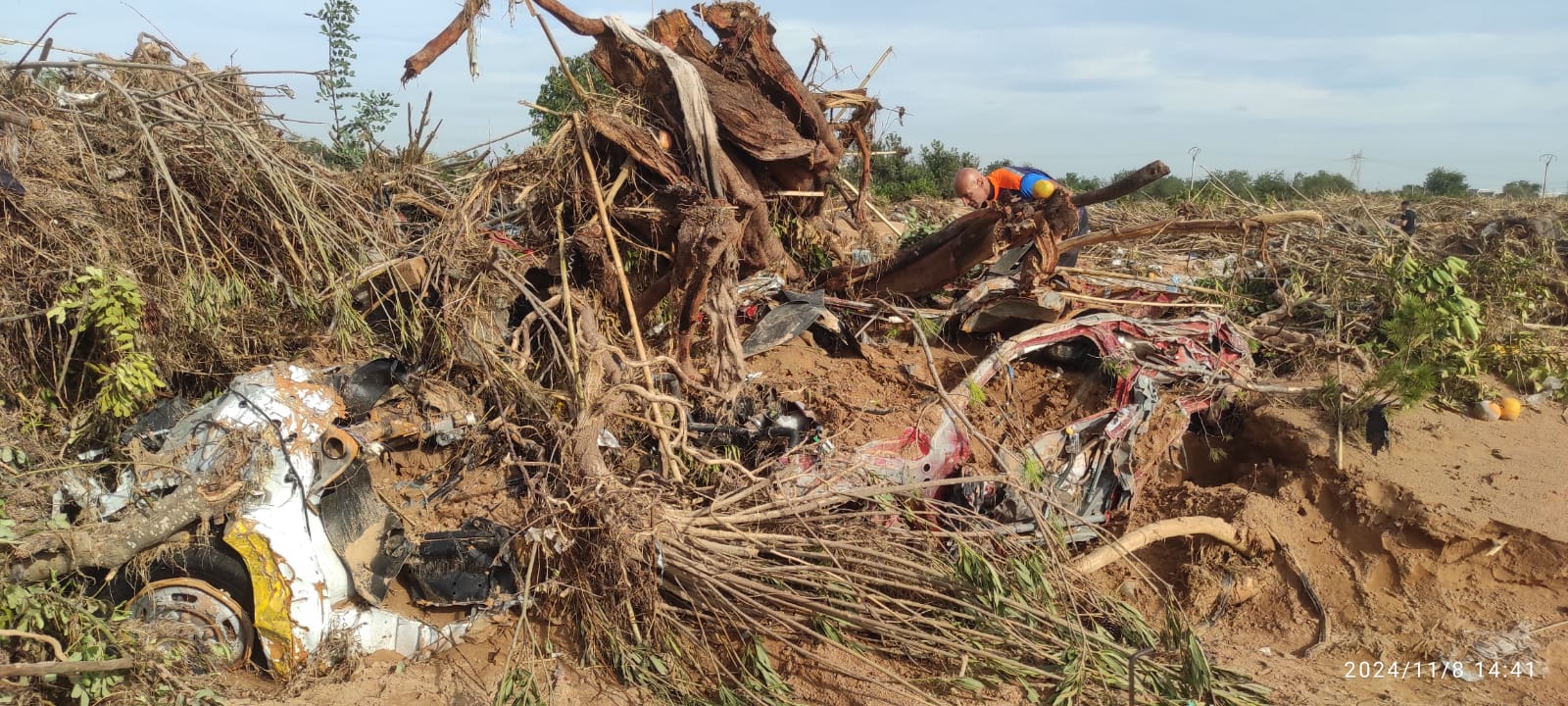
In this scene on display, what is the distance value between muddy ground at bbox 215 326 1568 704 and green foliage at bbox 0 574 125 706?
1.56 ft

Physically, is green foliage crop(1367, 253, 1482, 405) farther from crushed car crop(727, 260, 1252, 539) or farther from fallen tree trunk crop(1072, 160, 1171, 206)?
fallen tree trunk crop(1072, 160, 1171, 206)

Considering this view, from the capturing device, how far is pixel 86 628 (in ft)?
11.3

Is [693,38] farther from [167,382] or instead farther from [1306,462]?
[1306,462]

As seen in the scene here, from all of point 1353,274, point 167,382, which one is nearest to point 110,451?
point 167,382

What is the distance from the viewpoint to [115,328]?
4.30 metres

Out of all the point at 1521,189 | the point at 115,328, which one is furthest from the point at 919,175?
the point at 115,328

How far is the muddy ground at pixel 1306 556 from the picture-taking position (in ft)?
12.9

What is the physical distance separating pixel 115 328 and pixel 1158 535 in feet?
17.2

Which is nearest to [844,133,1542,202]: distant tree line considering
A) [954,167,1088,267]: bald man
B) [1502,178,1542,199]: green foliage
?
[1502,178,1542,199]: green foliage

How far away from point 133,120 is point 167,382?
1.44m

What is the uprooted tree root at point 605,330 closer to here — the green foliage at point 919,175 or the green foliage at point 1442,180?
the green foliage at point 919,175

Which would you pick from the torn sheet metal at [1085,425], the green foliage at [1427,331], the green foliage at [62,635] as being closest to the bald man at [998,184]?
the torn sheet metal at [1085,425]

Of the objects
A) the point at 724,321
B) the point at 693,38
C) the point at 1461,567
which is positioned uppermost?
the point at 693,38

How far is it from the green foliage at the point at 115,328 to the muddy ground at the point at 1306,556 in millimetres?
1568
